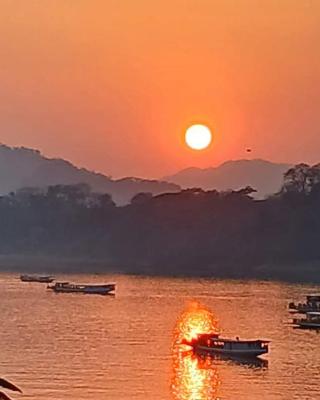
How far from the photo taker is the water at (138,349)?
31.6 meters

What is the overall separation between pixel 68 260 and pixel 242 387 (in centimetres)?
8796

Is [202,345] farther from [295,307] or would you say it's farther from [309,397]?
[295,307]

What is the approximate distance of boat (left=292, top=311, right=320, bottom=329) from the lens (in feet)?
161

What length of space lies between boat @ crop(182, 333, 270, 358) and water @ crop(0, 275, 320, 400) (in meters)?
0.60

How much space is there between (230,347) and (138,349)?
11.8 feet

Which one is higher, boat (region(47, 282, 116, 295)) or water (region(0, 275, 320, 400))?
boat (region(47, 282, 116, 295))

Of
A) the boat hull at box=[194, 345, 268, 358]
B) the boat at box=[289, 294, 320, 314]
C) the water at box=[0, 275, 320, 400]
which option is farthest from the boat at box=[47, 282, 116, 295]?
the boat hull at box=[194, 345, 268, 358]

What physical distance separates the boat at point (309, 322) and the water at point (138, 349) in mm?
824

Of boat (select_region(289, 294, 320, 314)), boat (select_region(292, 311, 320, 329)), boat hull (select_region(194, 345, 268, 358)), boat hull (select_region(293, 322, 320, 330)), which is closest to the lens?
boat hull (select_region(194, 345, 268, 358))

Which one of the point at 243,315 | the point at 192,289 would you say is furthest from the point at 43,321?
the point at 192,289

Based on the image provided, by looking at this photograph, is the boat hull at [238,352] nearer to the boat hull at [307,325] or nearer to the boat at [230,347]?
the boat at [230,347]

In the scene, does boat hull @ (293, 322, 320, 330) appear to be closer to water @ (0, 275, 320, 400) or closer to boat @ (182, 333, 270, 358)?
water @ (0, 275, 320, 400)

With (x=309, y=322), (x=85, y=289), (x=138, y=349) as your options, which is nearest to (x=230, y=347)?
(x=138, y=349)

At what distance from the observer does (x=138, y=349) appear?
133 feet
